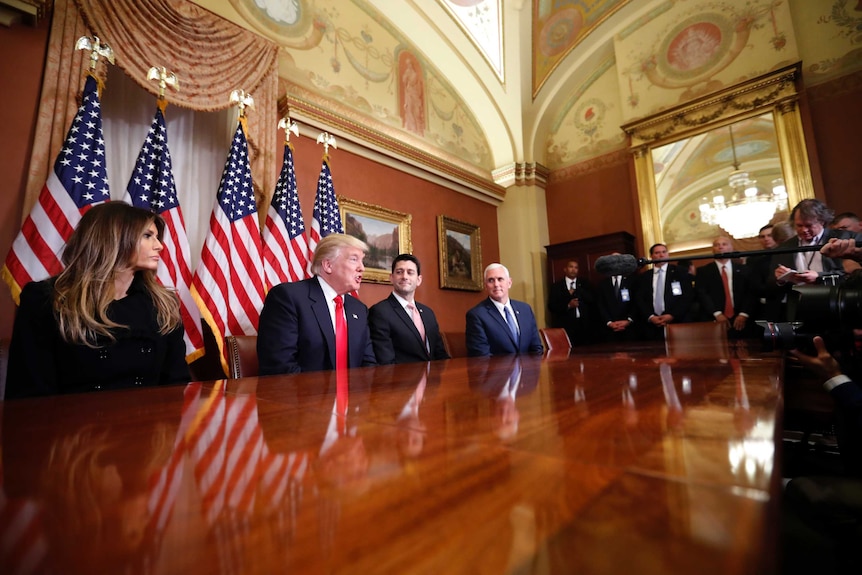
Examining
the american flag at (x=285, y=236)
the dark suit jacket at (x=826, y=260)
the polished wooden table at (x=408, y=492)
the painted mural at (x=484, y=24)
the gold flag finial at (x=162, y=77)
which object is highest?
the painted mural at (x=484, y=24)

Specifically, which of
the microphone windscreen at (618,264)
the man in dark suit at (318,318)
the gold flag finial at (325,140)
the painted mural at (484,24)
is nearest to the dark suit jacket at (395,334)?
the man in dark suit at (318,318)

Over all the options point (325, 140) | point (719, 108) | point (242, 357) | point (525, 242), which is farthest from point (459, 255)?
point (242, 357)

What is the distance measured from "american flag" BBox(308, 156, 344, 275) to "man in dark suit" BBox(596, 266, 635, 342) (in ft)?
12.4

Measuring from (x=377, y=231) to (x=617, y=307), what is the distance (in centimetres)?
346

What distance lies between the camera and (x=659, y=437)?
1.30 ft

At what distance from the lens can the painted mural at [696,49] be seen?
5.71 meters

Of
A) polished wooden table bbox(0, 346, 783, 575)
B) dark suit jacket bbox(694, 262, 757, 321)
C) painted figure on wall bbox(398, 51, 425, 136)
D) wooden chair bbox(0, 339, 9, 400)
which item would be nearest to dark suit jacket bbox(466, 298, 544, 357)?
polished wooden table bbox(0, 346, 783, 575)

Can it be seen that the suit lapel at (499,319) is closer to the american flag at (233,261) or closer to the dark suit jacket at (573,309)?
the american flag at (233,261)

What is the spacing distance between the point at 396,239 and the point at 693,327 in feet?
12.3

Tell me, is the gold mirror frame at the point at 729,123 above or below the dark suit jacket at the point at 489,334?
above

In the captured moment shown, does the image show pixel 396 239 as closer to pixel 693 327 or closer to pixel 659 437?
pixel 693 327

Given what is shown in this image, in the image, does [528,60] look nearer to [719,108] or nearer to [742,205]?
[719,108]

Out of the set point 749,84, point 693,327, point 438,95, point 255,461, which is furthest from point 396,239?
point 255,461

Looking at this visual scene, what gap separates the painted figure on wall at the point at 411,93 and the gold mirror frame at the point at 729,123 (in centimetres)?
329
